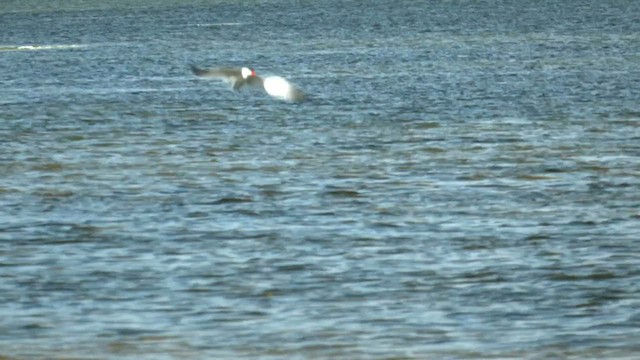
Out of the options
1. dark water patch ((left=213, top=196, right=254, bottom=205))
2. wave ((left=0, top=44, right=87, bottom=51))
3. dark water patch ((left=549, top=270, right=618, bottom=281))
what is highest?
wave ((left=0, top=44, right=87, bottom=51))

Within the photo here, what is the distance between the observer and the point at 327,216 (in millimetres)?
25312

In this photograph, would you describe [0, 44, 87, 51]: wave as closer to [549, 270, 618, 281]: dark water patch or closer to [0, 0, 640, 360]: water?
[0, 0, 640, 360]: water

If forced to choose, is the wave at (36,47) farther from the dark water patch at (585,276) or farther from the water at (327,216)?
the dark water patch at (585,276)

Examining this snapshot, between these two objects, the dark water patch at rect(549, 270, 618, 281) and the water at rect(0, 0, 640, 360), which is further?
the dark water patch at rect(549, 270, 618, 281)

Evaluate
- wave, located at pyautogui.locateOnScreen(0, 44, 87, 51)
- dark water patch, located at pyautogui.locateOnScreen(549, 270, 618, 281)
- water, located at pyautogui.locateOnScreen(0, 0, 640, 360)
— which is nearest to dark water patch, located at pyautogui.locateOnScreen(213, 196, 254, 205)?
water, located at pyautogui.locateOnScreen(0, 0, 640, 360)

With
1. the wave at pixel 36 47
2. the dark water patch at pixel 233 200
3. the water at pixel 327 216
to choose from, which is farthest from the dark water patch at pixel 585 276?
the wave at pixel 36 47

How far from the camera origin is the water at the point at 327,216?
57.7 ft

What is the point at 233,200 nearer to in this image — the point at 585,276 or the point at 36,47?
the point at 585,276

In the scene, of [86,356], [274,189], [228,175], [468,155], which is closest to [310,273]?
[86,356]

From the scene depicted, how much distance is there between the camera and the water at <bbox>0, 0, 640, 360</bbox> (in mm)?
17578

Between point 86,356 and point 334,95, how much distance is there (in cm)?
3237

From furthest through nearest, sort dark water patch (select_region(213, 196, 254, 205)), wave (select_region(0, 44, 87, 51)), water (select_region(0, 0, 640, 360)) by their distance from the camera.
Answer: wave (select_region(0, 44, 87, 51)), dark water patch (select_region(213, 196, 254, 205)), water (select_region(0, 0, 640, 360))

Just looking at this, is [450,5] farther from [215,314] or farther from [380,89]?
[215,314]

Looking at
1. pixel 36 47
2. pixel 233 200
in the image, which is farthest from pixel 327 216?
pixel 36 47
